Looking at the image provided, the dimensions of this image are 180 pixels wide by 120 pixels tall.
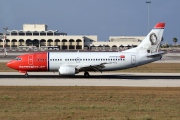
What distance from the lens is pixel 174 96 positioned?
27625 mm

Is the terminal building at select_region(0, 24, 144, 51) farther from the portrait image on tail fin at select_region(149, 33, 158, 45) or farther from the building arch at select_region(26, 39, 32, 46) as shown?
the portrait image on tail fin at select_region(149, 33, 158, 45)

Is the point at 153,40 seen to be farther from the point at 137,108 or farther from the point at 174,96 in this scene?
the point at 137,108

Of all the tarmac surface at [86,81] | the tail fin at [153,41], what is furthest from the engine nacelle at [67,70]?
the tail fin at [153,41]

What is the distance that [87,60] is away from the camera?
45156mm

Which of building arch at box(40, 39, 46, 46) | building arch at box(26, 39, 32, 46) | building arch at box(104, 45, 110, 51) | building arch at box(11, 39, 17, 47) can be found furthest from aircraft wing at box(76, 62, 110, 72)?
building arch at box(11, 39, 17, 47)

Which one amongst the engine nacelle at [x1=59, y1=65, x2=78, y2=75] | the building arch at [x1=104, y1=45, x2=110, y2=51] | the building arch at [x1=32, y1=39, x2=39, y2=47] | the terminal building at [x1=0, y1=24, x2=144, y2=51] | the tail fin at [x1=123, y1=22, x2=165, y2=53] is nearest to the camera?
the engine nacelle at [x1=59, y1=65, x2=78, y2=75]

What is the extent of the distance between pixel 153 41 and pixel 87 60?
8.38 m

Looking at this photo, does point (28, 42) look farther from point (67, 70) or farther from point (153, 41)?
point (67, 70)

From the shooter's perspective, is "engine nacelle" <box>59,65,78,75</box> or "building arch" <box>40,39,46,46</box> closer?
"engine nacelle" <box>59,65,78,75</box>

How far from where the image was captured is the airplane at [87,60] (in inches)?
1746

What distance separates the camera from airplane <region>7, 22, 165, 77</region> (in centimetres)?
4434

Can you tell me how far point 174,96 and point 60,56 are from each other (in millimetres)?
20063

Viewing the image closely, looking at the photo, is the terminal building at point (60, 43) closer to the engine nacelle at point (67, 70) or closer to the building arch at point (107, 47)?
the building arch at point (107, 47)

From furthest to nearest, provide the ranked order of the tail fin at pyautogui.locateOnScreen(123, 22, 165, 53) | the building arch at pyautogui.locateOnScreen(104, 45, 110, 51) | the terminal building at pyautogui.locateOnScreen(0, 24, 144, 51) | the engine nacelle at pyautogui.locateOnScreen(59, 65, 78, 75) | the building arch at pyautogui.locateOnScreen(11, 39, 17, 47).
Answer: the building arch at pyautogui.locateOnScreen(11, 39, 17, 47)
the terminal building at pyautogui.locateOnScreen(0, 24, 144, 51)
the building arch at pyautogui.locateOnScreen(104, 45, 110, 51)
the tail fin at pyautogui.locateOnScreen(123, 22, 165, 53)
the engine nacelle at pyautogui.locateOnScreen(59, 65, 78, 75)
